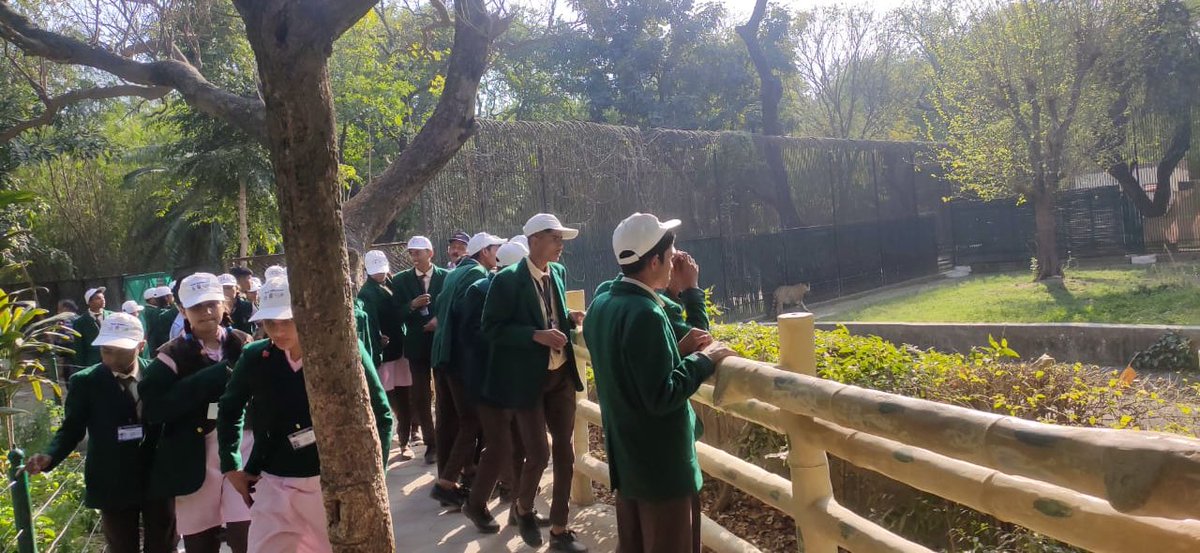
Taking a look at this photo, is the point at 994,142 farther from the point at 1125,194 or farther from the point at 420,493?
the point at 420,493

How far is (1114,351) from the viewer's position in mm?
11047

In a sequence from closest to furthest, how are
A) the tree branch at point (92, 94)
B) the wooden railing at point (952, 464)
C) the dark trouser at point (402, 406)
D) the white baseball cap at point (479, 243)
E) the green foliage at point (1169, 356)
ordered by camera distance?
the wooden railing at point (952, 464) → the white baseball cap at point (479, 243) → the tree branch at point (92, 94) → the dark trouser at point (402, 406) → the green foliage at point (1169, 356)

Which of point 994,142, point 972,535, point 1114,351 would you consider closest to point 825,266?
point 994,142

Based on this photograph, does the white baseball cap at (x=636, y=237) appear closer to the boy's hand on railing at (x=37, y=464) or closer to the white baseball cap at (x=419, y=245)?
the boy's hand on railing at (x=37, y=464)

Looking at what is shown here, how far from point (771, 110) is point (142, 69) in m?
21.9

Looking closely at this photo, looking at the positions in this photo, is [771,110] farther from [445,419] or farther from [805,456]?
[805,456]

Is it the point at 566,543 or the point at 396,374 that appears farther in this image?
the point at 396,374

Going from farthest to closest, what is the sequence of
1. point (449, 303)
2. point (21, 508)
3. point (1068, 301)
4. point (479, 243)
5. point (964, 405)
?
point (1068, 301), point (479, 243), point (449, 303), point (964, 405), point (21, 508)

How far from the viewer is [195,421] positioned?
15.3 feet

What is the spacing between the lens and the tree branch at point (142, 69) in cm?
684

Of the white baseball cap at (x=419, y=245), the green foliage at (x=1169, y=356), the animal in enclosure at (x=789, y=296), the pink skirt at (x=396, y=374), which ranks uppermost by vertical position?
the white baseball cap at (x=419, y=245)

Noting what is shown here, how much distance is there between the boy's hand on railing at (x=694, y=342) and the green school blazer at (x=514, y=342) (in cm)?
185

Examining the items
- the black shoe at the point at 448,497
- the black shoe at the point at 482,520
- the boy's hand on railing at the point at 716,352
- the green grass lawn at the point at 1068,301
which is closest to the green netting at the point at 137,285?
the green grass lawn at the point at 1068,301

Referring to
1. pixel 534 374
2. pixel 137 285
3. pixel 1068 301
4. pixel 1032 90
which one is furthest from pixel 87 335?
pixel 1032 90
